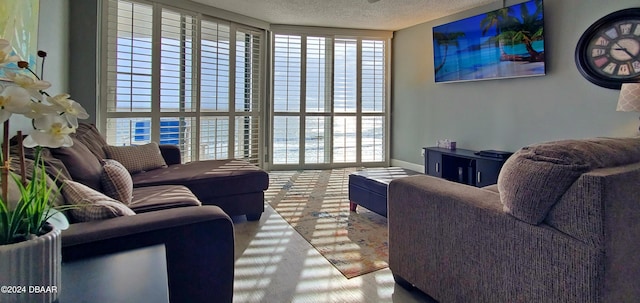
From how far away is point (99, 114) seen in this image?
13.5 feet

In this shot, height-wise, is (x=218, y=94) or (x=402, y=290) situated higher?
(x=218, y=94)

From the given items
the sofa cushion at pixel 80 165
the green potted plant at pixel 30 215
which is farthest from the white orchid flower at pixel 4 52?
the sofa cushion at pixel 80 165

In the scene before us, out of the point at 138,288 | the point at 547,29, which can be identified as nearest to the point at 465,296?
the point at 138,288

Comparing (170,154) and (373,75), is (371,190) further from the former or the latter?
(373,75)

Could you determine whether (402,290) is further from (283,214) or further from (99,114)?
(99,114)

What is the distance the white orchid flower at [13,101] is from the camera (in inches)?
28.6

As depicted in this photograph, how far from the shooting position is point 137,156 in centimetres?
341

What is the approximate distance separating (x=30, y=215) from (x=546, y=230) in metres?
1.56


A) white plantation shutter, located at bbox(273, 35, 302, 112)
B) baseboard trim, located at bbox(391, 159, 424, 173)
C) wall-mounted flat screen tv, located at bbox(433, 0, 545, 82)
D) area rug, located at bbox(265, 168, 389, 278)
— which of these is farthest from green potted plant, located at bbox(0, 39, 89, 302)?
baseboard trim, located at bbox(391, 159, 424, 173)

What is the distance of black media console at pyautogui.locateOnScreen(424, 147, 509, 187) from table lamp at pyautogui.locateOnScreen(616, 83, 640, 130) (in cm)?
128

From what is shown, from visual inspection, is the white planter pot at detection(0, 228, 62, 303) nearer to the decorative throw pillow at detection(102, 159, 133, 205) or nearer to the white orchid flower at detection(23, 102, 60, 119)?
the white orchid flower at detection(23, 102, 60, 119)

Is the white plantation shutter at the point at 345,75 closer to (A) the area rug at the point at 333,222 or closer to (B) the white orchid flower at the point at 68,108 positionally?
(A) the area rug at the point at 333,222

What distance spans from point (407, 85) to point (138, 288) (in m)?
5.89

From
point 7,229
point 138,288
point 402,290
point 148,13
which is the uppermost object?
point 148,13
